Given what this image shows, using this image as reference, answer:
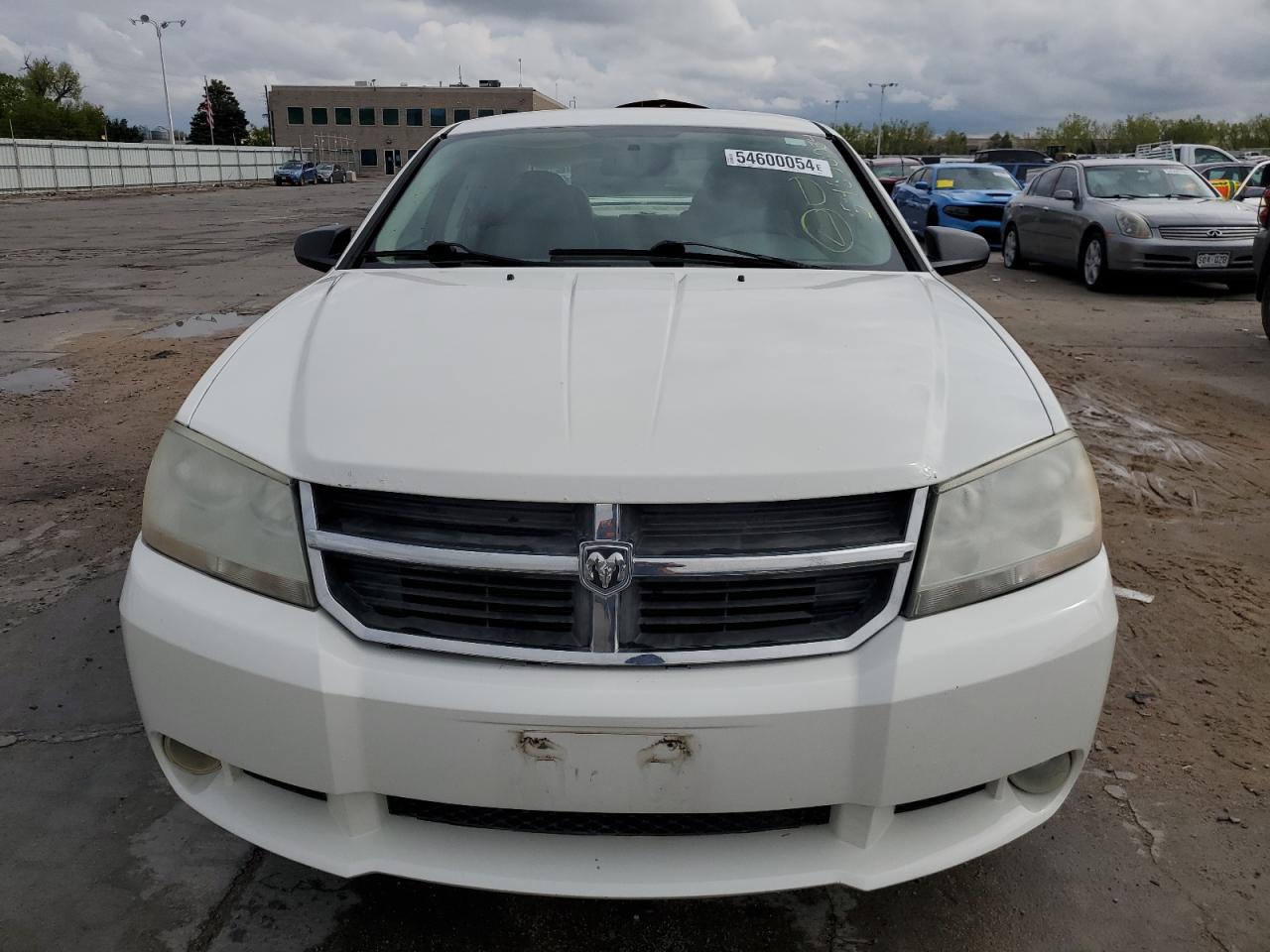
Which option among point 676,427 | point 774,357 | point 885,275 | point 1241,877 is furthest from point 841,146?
point 1241,877

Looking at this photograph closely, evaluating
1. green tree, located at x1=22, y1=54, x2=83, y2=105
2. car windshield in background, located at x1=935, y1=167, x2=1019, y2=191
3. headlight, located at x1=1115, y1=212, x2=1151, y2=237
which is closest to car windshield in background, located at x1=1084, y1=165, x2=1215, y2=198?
headlight, located at x1=1115, y1=212, x2=1151, y2=237

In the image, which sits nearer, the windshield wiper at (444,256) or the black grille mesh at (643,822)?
the black grille mesh at (643,822)

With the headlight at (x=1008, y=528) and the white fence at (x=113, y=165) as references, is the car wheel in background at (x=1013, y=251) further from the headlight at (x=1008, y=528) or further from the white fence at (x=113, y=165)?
the white fence at (x=113, y=165)

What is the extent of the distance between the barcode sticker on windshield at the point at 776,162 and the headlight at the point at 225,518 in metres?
1.90

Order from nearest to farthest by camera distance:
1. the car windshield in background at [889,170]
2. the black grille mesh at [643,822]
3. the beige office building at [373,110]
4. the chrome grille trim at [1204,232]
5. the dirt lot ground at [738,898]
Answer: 1. the black grille mesh at [643,822]
2. the dirt lot ground at [738,898]
3. the chrome grille trim at [1204,232]
4. the car windshield in background at [889,170]
5. the beige office building at [373,110]

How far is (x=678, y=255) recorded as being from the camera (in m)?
2.89

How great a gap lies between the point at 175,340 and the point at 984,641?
7860 millimetres

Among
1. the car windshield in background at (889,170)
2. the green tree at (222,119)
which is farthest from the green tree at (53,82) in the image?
the car windshield in background at (889,170)

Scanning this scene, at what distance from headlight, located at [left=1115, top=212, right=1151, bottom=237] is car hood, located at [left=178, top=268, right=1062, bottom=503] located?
10.2m

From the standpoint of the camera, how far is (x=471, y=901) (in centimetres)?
213

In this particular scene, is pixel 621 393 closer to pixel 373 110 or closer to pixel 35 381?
pixel 35 381

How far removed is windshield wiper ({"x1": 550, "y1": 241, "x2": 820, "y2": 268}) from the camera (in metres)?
2.88

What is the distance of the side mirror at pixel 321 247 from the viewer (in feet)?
11.3

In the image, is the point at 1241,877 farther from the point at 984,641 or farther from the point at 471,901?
the point at 471,901
